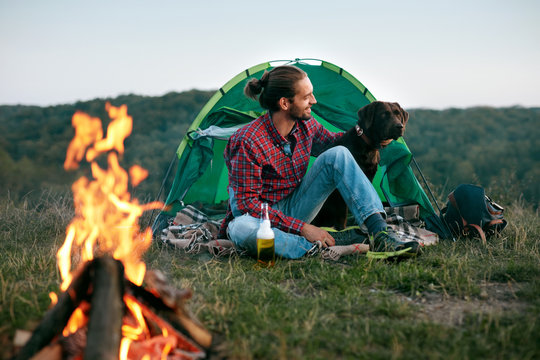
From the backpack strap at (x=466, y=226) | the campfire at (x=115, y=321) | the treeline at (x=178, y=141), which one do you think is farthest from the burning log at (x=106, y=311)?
the treeline at (x=178, y=141)

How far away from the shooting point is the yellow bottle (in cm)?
270

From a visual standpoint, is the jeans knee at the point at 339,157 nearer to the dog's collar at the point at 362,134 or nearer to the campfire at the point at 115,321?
the dog's collar at the point at 362,134

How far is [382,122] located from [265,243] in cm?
159

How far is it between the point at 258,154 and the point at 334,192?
0.78m

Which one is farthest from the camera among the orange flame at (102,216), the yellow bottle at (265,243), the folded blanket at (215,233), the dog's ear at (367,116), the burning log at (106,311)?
the dog's ear at (367,116)

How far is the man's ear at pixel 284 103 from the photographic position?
10.4 feet

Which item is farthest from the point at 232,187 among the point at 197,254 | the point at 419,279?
the point at 419,279

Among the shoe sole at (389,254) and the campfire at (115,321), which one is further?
the shoe sole at (389,254)

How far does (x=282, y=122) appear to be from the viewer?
10.7ft

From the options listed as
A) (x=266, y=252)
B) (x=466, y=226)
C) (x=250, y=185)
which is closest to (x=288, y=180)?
(x=250, y=185)

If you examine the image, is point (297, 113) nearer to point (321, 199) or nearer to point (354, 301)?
point (321, 199)

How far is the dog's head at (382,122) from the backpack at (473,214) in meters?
0.74

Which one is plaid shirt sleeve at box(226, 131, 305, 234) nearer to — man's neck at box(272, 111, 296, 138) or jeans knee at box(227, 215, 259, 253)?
jeans knee at box(227, 215, 259, 253)

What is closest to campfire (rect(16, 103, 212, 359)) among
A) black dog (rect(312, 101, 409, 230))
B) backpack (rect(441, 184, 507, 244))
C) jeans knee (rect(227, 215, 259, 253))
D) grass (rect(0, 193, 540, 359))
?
grass (rect(0, 193, 540, 359))
